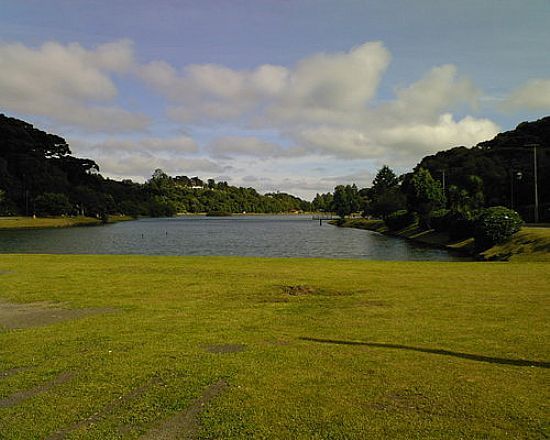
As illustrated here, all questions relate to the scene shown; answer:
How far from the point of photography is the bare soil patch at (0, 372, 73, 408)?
732 centimetres

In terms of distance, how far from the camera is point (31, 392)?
7.71 metres

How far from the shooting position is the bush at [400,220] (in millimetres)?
87294

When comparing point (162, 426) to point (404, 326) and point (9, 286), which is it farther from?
point (9, 286)

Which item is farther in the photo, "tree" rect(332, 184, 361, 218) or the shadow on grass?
"tree" rect(332, 184, 361, 218)

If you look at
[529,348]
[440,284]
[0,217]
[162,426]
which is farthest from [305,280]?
[0,217]

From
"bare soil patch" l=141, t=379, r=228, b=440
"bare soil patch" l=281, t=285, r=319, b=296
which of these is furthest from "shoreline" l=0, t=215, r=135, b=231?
"bare soil patch" l=141, t=379, r=228, b=440

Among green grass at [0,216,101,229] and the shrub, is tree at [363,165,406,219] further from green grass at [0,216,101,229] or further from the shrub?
green grass at [0,216,101,229]

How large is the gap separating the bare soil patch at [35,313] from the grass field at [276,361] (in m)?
0.06

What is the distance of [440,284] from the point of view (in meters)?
19.4

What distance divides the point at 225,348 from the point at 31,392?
3768 mm

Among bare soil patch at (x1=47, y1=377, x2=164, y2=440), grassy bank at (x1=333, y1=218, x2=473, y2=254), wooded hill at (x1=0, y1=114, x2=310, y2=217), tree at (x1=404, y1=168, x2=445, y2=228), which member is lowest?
grassy bank at (x1=333, y1=218, x2=473, y2=254)

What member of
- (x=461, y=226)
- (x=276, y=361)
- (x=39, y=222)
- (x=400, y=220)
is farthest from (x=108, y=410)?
(x=39, y=222)

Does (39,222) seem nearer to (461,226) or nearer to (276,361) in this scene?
(461,226)

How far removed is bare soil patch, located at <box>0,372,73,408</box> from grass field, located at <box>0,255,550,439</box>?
3 cm
